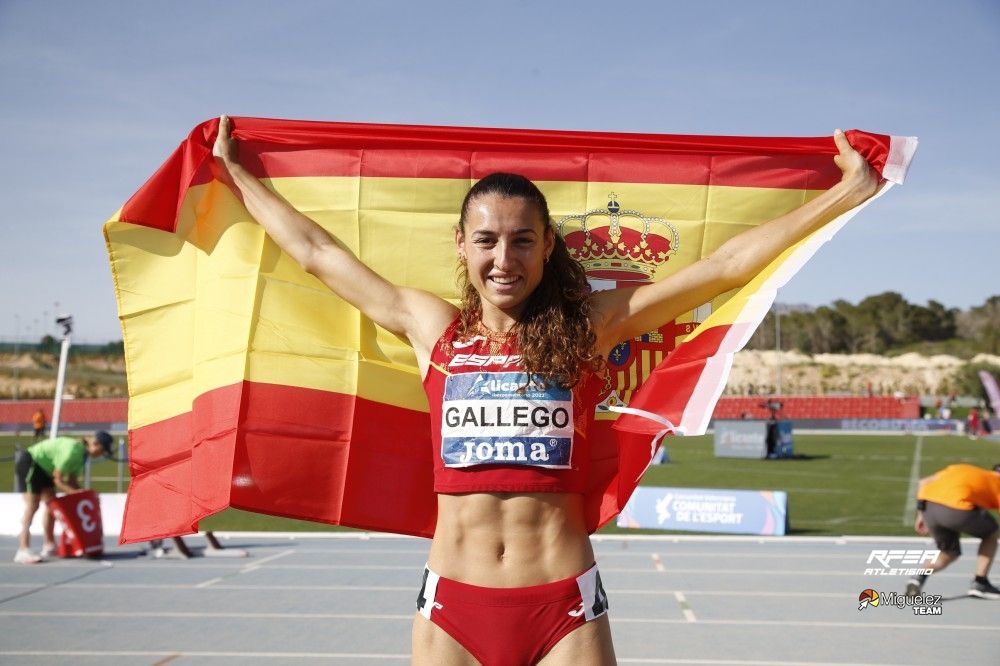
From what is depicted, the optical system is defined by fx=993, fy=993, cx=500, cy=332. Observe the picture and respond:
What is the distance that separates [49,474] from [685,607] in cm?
778

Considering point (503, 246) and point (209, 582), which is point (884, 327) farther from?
point (503, 246)

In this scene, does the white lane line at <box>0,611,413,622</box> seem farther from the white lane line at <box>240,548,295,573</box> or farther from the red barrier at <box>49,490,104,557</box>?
the red barrier at <box>49,490,104,557</box>

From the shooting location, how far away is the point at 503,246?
3.10 meters

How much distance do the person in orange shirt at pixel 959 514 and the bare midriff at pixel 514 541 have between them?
7091 mm

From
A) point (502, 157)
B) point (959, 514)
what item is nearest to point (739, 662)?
point (959, 514)

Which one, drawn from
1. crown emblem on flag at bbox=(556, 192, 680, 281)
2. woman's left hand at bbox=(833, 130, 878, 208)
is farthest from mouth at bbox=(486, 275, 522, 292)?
woman's left hand at bbox=(833, 130, 878, 208)

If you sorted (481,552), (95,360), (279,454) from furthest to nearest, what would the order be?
(95,360)
(279,454)
(481,552)

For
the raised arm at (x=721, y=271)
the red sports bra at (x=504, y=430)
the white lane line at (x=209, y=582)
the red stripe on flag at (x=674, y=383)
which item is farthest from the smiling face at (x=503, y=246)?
the white lane line at (x=209, y=582)

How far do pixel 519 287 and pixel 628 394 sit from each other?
3.18 ft

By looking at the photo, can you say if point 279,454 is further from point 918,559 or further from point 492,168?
point 918,559

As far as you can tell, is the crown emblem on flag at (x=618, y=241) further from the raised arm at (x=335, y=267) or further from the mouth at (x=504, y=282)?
the mouth at (x=504, y=282)

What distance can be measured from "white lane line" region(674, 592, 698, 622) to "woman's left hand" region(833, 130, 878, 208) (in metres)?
5.85

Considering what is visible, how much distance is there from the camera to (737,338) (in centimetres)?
344

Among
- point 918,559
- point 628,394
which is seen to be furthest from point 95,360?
point 628,394
